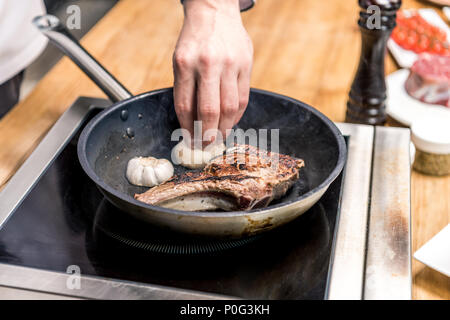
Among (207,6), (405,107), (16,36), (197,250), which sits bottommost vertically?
(405,107)

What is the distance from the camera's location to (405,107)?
1414mm

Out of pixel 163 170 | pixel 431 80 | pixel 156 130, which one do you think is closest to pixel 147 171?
pixel 163 170

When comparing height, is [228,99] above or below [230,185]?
above

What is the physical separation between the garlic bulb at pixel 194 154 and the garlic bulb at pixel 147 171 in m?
0.04

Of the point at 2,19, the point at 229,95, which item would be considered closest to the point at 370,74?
the point at 229,95

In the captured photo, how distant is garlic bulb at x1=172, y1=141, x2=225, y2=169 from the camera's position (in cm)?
105

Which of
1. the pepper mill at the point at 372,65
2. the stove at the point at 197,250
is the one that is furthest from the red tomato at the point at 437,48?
the stove at the point at 197,250

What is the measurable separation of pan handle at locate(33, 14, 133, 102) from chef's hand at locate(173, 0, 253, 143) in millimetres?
315

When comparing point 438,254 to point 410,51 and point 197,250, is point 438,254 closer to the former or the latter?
point 197,250

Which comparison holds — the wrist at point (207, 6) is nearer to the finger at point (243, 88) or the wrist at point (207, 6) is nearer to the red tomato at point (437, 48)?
the finger at point (243, 88)

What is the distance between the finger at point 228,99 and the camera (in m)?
0.90

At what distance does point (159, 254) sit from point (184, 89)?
0.99ft

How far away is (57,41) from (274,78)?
72 centimetres

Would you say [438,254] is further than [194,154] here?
No
